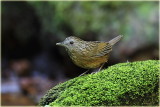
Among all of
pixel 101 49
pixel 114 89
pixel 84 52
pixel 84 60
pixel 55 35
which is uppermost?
pixel 55 35

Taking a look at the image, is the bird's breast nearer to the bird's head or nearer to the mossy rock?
the bird's head

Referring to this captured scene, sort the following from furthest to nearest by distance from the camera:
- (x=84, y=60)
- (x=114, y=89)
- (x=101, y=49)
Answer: (x=101, y=49), (x=84, y=60), (x=114, y=89)

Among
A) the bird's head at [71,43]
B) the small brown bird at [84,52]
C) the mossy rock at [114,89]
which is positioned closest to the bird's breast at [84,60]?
the small brown bird at [84,52]

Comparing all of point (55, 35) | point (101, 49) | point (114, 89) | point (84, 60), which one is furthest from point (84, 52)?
point (55, 35)

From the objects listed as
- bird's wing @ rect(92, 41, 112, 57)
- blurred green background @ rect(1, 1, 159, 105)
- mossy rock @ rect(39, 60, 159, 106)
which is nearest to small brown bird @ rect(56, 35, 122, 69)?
bird's wing @ rect(92, 41, 112, 57)

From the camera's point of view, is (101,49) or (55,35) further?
(55,35)

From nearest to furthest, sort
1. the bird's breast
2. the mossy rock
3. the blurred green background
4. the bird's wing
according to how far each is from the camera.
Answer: the mossy rock → the bird's breast → the bird's wing → the blurred green background

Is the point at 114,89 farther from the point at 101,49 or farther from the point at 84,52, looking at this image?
the point at 101,49
